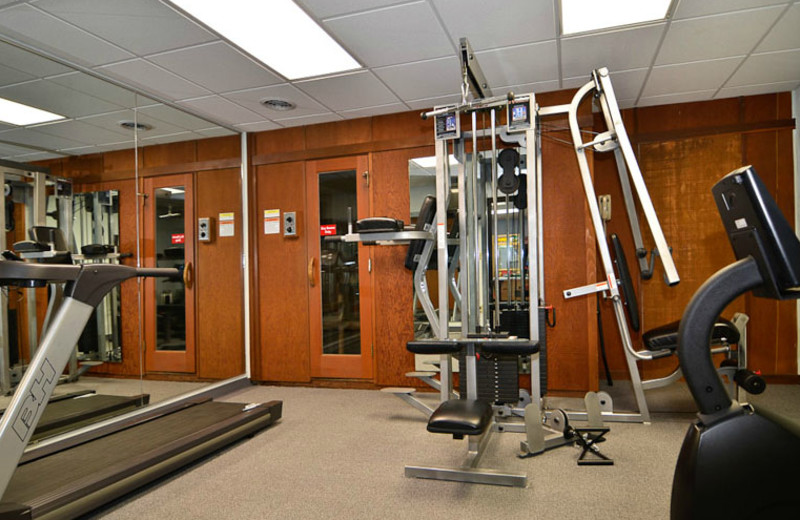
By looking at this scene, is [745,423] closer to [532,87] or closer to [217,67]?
[532,87]

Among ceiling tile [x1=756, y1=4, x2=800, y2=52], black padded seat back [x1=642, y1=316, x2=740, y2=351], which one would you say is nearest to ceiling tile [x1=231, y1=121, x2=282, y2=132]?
black padded seat back [x1=642, y1=316, x2=740, y2=351]

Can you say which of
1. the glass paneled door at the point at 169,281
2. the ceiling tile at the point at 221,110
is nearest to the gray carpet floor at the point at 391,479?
the glass paneled door at the point at 169,281

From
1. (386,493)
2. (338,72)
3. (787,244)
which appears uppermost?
(338,72)

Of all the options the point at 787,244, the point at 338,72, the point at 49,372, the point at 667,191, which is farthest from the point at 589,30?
the point at 49,372

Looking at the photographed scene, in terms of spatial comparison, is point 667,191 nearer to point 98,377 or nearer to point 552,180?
point 552,180

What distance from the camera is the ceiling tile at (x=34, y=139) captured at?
3.02 m

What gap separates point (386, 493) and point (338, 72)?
304cm

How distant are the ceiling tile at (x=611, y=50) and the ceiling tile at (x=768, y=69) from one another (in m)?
0.84

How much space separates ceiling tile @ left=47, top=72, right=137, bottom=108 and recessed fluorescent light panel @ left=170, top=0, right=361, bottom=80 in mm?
1299

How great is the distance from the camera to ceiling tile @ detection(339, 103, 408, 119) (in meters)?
4.57

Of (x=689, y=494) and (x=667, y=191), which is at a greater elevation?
(x=667, y=191)

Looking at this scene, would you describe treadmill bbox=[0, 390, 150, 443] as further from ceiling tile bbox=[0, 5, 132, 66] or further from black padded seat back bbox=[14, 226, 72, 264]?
ceiling tile bbox=[0, 5, 132, 66]

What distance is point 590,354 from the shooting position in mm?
4121

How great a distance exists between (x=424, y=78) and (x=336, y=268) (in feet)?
6.79
